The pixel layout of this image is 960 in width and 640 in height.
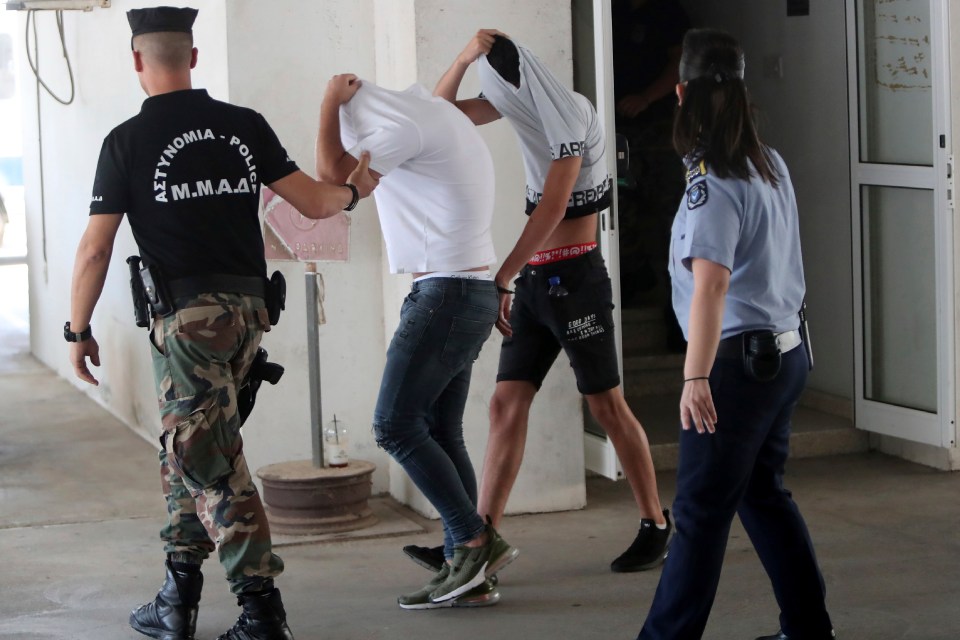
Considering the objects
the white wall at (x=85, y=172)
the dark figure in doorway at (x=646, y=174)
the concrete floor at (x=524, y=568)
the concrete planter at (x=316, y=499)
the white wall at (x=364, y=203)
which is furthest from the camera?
the dark figure in doorway at (x=646, y=174)

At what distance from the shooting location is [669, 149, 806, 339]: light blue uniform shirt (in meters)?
2.96

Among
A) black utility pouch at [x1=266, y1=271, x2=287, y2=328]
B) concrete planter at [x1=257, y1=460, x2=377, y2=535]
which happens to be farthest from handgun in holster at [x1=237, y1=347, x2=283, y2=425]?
concrete planter at [x1=257, y1=460, x2=377, y2=535]

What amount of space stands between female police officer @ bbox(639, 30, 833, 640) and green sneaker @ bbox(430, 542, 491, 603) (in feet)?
2.81

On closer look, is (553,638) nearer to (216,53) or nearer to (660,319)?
(216,53)

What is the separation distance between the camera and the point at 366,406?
533 centimetres

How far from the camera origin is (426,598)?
394 cm

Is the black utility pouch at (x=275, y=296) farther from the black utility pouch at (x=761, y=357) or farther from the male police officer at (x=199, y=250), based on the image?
the black utility pouch at (x=761, y=357)

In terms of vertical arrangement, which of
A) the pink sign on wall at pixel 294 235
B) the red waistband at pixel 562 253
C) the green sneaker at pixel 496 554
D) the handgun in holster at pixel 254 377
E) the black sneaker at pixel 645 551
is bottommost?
the black sneaker at pixel 645 551

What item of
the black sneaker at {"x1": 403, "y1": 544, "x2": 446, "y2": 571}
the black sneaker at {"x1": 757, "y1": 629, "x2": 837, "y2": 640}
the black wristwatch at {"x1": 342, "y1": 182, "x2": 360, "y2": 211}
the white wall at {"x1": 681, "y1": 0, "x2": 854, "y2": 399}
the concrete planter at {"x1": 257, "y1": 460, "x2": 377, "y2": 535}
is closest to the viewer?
the black sneaker at {"x1": 757, "y1": 629, "x2": 837, "y2": 640}

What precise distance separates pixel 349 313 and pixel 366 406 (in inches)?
14.8

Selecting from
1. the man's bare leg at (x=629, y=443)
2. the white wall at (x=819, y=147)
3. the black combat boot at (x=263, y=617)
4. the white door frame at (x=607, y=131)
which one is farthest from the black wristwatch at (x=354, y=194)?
the white wall at (x=819, y=147)

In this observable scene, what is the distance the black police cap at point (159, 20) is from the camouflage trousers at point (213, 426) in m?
0.70

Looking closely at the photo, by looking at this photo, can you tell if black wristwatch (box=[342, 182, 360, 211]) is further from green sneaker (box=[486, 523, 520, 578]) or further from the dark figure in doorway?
the dark figure in doorway

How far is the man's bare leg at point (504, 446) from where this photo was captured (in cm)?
423
